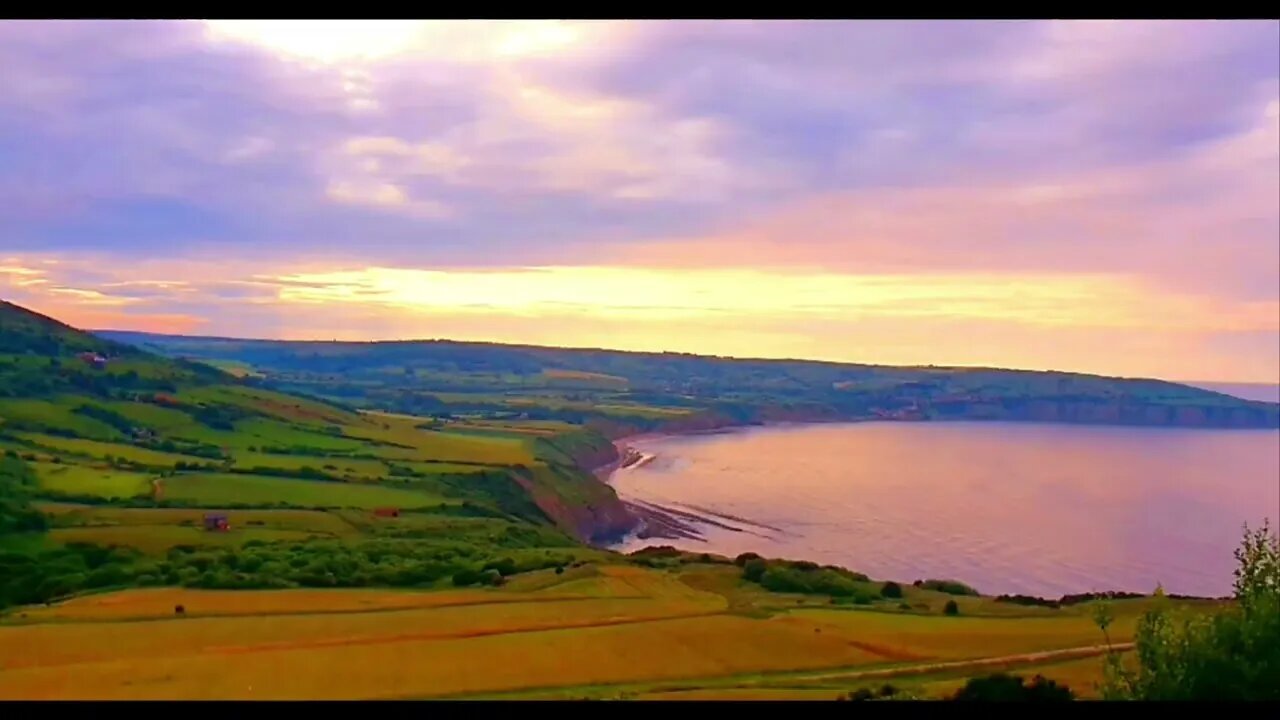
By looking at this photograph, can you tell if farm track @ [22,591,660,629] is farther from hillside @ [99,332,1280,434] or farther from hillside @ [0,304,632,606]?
hillside @ [99,332,1280,434]

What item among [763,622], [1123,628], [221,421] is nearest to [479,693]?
[763,622]

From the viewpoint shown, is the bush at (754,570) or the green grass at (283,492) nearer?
the bush at (754,570)

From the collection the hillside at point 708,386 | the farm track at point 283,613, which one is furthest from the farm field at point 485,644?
the hillside at point 708,386

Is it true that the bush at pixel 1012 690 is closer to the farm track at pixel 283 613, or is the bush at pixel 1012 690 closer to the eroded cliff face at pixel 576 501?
the farm track at pixel 283 613

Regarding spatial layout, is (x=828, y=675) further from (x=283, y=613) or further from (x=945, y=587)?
(x=945, y=587)

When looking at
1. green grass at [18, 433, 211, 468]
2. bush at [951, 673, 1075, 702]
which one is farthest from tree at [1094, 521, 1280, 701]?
green grass at [18, 433, 211, 468]
